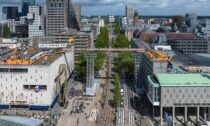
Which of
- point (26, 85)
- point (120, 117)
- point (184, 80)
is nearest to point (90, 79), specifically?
point (26, 85)

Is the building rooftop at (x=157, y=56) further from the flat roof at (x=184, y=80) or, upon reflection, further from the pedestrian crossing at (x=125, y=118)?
the pedestrian crossing at (x=125, y=118)

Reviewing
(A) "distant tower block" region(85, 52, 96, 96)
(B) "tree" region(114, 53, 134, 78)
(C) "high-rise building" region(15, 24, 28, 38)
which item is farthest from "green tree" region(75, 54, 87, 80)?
(C) "high-rise building" region(15, 24, 28, 38)

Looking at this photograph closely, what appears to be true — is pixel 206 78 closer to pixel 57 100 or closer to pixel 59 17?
pixel 57 100

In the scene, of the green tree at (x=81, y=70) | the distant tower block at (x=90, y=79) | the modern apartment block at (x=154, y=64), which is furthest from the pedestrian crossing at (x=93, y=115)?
the green tree at (x=81, y=70)

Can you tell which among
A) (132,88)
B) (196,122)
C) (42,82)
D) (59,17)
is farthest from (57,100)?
(59,17)

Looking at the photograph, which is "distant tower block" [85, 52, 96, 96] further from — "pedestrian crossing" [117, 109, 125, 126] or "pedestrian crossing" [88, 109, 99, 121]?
"pedestrian crossing" [117, 109, 125, 126]
